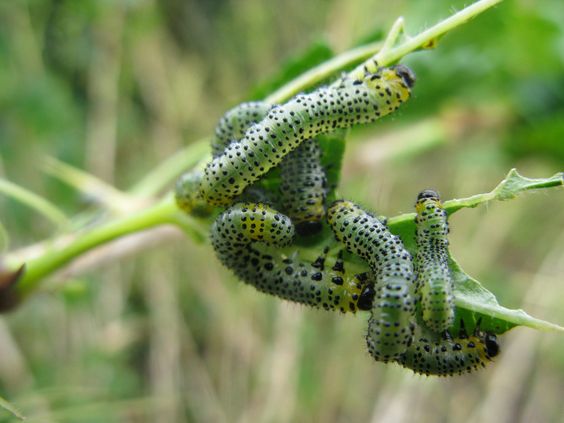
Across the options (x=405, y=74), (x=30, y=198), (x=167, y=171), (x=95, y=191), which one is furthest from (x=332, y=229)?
(x=167, y=171)


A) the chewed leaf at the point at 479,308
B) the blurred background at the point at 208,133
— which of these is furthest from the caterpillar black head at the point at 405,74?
the blurred background at the point at 208,133

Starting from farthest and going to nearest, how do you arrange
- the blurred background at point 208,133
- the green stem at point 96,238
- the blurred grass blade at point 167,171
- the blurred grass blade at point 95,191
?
the blurred background at point 208,133 < the blurred grass blade at point 167,171 < the blurred grass blade at point 95,191 < the green stem at point 96,238

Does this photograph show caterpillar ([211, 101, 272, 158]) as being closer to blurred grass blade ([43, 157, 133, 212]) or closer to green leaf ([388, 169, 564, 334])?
green leaf ([388, 169, 564, 334])

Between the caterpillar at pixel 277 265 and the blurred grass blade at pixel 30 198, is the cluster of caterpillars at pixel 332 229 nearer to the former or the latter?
the caterpillar at pixel 277 265

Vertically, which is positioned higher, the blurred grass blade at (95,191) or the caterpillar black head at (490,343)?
the blurred grass blade at (95,191)

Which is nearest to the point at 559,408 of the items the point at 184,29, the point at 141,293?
the point at 141,293

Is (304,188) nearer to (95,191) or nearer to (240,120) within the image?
(240,120)

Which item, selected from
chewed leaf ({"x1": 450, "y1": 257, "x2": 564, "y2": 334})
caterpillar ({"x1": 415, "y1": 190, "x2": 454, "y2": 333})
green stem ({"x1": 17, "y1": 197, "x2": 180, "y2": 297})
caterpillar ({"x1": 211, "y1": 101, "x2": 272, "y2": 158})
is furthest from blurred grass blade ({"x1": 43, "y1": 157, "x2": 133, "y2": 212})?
chewed leaf ({"x1": 450, "y1": 257, "x2": 564, "y2": 334})
